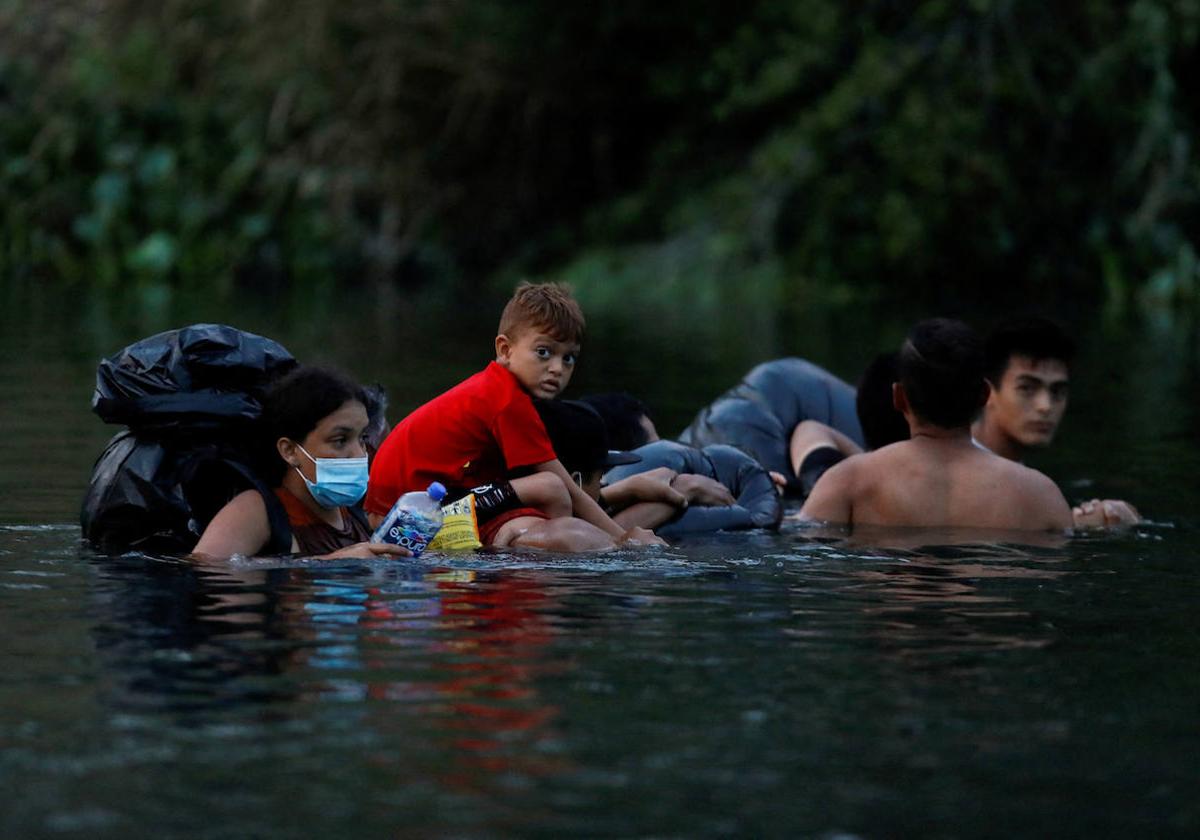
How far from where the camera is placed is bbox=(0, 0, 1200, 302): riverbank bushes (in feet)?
91.4

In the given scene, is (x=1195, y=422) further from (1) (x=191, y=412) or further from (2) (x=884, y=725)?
(2) (x=884, y=725)

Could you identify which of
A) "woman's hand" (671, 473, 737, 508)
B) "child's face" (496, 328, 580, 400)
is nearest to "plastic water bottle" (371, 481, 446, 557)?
"child's face" (496, 328, 580, 400)

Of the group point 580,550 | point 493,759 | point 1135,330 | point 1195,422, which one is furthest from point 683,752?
point 1135,330

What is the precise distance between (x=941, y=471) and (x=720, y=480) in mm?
1502

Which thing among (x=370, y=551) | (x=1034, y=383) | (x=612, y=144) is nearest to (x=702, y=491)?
(x=1034, y=383)

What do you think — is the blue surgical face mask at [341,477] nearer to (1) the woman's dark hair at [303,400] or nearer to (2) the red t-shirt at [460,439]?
(1) the woman's dark hair at [303,400]

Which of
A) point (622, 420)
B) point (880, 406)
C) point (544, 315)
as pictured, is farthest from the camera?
point (880, 406)

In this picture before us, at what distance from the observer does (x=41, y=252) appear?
36406 mm

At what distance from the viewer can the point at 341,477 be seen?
846cm

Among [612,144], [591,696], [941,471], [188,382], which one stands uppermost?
[612,144]

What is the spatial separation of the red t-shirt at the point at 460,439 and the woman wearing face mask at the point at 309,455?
15.5 inches

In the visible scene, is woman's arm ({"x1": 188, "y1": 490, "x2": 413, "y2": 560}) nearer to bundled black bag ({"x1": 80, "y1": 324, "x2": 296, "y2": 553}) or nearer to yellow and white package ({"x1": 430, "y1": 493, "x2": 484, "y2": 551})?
bundled black bag ({"x1": 80, "y1": 324, "x2": 296, "y2": 553})

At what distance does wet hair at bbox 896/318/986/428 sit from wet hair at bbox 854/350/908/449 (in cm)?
192

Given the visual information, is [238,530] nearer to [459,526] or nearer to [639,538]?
[459,526]
